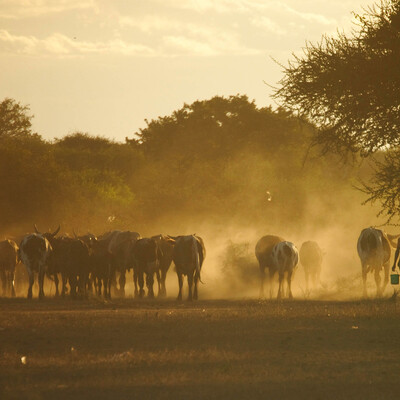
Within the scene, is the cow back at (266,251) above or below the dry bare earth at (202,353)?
above

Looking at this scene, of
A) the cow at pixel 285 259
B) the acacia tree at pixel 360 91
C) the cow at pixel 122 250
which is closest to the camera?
the acacia tree at pixel 360 91

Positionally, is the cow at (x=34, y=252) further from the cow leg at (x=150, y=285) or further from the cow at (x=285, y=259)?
the cow at (x=285, y=259)

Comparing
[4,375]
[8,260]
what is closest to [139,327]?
[4,375]

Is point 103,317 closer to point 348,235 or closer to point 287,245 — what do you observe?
point 287,245

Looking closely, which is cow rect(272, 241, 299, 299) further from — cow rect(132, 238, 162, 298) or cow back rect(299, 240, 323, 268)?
cow back rect(299, 240, 323, 268)

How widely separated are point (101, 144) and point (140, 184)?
19.0m

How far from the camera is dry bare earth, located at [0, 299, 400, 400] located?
1219 cm

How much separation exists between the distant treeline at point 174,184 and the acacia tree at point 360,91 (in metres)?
14.7

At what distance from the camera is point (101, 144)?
93.5 metres

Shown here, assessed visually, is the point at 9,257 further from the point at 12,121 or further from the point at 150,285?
the point at 12,121

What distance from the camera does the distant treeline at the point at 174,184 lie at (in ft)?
171

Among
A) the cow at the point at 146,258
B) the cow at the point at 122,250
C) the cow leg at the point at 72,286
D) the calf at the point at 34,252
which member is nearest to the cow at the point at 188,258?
the cow at the point at 146,258

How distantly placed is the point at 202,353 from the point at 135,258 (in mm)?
17750

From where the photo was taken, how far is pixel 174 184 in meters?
57.6
